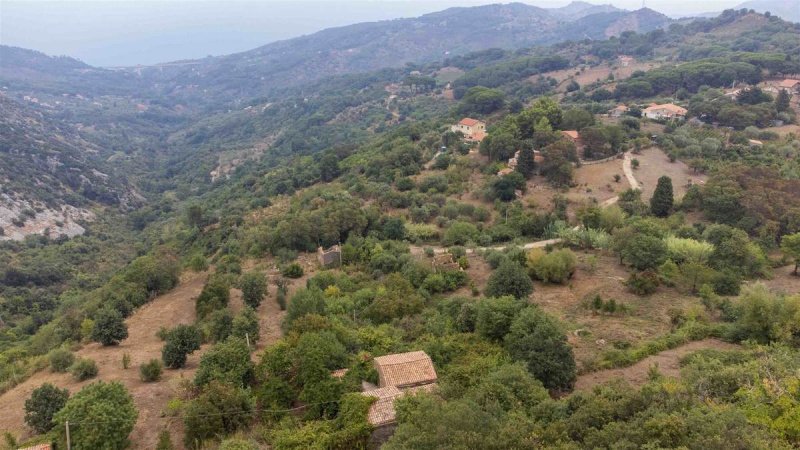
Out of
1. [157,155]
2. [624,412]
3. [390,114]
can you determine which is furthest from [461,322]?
[157,155]

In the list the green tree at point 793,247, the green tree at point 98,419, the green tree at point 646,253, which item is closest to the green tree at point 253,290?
the green tree at point 98,419

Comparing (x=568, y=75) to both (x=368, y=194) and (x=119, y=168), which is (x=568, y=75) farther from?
(x=119, y=168)

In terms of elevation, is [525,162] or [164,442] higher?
[164,442]

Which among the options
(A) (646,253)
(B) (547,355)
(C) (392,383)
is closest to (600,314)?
(A) (646,253)

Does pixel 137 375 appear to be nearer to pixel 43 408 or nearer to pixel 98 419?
pixel 43 408

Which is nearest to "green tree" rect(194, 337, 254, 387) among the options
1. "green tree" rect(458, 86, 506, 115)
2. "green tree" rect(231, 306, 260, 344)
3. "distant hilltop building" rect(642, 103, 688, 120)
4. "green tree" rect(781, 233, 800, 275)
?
"green tree" rect(231, 306, 260, 344)

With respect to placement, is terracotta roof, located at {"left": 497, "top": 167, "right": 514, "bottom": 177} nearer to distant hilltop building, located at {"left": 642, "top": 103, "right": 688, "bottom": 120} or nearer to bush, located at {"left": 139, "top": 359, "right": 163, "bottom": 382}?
distant hilltop building, located at {"left": 642, "top": 103, "right": 688, "bottom": 120}
